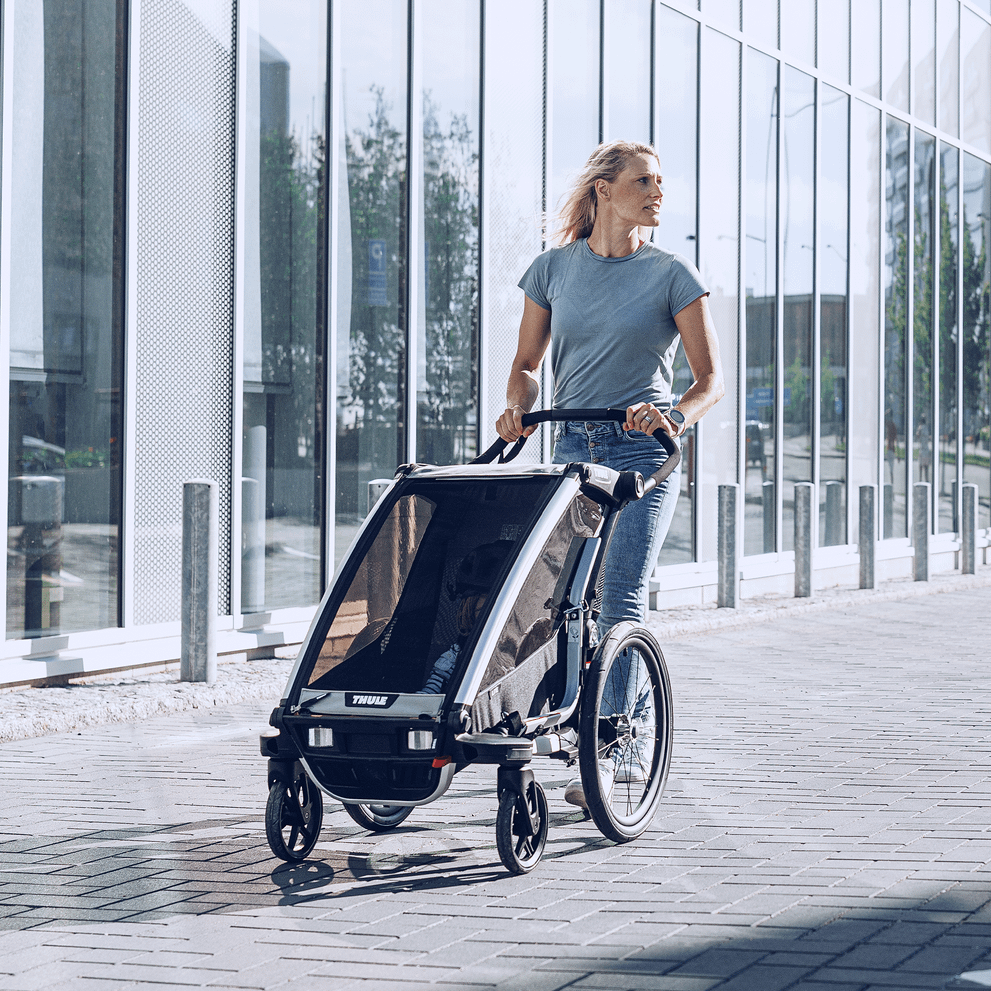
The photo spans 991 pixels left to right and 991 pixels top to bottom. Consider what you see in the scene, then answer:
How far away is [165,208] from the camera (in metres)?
8.77

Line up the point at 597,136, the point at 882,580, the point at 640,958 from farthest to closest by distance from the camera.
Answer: the point at 882,580 → the point at 597,136 → the point at 640,958

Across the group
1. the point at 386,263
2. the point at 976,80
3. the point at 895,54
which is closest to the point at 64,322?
the point at 386,263

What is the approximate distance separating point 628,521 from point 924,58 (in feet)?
51.7

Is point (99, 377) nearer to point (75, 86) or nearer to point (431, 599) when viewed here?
point (75, 86)

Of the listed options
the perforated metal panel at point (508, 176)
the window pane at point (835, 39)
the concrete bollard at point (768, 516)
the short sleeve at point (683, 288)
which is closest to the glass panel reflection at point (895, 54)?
the window pane at point (835, 39)

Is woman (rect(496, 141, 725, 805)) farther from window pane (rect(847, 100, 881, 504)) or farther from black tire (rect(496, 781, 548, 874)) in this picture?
window pane (rect(847, 100, 881, 504))

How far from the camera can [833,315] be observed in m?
16.5

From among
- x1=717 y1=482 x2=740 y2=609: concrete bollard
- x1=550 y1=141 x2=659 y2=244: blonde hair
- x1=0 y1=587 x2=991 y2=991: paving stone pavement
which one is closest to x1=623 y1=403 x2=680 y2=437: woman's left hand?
x1=550 y1=141 x2=659 y2=244: blonde hair

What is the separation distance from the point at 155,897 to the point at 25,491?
442cm

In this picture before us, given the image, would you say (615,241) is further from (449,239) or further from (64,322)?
(449,239)

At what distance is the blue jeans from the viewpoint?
486 cm

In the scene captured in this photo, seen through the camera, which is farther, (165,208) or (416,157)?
(416,157)

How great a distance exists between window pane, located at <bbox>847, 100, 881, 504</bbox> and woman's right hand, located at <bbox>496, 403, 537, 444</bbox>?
494 inches

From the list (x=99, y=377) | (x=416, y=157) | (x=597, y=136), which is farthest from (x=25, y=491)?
(x=597, y=136)
